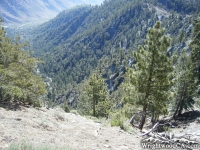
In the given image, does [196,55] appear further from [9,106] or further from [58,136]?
[9,106]

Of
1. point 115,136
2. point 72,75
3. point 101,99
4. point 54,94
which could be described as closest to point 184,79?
point 101,99

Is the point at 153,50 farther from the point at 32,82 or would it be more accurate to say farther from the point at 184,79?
the point at 184,79

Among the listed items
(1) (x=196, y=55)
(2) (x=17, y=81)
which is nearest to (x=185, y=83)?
(1) (x=196, y=55)

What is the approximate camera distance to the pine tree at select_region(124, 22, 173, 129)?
13.4 metres

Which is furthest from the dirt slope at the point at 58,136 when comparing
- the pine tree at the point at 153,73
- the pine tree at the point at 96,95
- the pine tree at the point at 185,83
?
the pine tree at the point at 96,95

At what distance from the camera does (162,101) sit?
14.3m

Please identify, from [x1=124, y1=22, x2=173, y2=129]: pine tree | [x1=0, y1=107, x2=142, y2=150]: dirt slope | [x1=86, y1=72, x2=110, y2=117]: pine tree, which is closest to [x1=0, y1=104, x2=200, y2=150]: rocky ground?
[x1=0, y1=107, x2=142, y2=150]: dirt slope

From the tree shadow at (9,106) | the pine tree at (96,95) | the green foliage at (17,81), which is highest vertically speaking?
the green foliage at (17,81)

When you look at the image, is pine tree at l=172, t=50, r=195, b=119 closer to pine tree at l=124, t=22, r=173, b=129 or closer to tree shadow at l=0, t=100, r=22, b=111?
pine tree at l=124, t=22, r=173, b=129

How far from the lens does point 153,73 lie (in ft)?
45.4

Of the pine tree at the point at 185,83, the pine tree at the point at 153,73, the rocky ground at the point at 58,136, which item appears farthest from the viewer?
the pine tree at the point at 185,83

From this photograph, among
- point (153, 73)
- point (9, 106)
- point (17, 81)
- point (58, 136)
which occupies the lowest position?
point (9, 106)

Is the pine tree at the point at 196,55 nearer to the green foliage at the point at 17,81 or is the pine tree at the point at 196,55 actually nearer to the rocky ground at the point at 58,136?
the rocky ground at the point at 58,136

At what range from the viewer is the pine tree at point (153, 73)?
13.4 m
